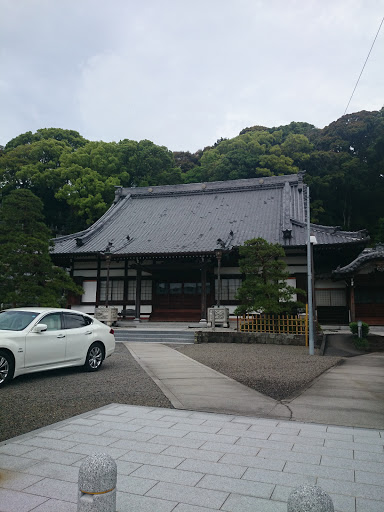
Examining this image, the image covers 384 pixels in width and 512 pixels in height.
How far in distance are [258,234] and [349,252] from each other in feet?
16.7

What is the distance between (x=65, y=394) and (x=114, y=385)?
1073 millimetres

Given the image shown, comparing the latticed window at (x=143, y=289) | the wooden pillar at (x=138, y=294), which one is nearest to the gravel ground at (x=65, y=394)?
the wooden pillar at (x=138, y=294)

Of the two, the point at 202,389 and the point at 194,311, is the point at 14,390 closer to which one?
the point at 202,389

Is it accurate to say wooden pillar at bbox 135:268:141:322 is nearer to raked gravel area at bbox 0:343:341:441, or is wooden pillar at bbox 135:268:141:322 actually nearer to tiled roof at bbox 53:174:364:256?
tiled roof at bbox 53:174:364:256

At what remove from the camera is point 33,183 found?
37.5 meters

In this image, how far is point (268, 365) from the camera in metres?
9.98

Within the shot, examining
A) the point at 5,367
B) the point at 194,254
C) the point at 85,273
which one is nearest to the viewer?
the point at 5,367

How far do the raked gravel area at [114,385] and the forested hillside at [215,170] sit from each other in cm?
2630

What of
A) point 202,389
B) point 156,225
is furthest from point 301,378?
point 156,225

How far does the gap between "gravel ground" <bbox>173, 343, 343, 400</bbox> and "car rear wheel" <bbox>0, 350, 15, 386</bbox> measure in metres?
4.48

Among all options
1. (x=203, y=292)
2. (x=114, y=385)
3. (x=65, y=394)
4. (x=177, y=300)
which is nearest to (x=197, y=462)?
(x=65, y=394)

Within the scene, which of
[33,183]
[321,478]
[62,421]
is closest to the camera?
[321,478]

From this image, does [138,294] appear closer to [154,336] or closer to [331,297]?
[154,336]

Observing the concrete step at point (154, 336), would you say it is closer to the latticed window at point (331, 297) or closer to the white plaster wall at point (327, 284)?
the white plaster wall at point (327, 284)
